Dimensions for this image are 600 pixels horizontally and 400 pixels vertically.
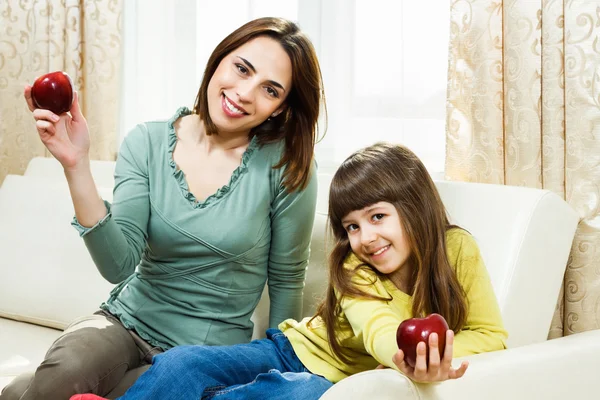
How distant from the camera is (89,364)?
1.41 m

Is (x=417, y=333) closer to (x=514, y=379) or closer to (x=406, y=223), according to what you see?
(x=514, y=379)

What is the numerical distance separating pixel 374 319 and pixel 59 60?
6.54 ft

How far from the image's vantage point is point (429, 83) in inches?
84.8

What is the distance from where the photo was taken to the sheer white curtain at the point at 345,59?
2156mm

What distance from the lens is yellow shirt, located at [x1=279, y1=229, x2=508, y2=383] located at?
4.31 ft

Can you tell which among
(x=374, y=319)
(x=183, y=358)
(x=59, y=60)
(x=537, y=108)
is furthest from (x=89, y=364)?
(x=59, y=60)

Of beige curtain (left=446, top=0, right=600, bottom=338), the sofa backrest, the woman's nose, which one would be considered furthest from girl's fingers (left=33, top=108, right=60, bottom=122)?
beige curtain (left=446, top=0, right=600, bottom=338)

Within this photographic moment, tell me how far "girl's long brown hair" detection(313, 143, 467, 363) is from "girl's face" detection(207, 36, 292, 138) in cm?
26

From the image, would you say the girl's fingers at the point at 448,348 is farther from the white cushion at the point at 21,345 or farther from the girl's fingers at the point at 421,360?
the white cushion at the point at 21,345

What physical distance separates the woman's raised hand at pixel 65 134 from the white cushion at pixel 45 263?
0.80m

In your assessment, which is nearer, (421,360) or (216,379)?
(421,360)

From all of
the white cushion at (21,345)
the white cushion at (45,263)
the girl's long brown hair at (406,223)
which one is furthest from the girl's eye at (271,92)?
the white cushion at (21,345)

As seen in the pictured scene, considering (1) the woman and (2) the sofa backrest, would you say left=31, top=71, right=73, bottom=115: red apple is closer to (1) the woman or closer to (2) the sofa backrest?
(1) the woman

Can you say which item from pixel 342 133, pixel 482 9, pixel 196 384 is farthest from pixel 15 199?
pixel 482 9
